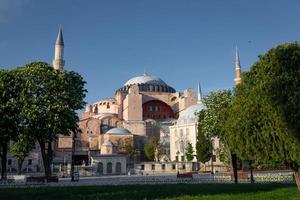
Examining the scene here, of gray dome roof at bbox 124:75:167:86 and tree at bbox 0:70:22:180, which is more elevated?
gray dome roof at bbox 124:75:167:86

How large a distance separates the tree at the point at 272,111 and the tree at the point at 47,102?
15.0 m

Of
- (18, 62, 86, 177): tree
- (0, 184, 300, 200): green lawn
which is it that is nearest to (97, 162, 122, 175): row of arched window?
(18, 62, 86, 177): tree

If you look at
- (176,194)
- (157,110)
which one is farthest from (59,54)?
(176,194)

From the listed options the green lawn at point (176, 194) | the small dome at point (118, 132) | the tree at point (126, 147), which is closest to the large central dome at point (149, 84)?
the small dome at point (118, 132)

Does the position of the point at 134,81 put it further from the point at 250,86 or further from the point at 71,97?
the point at 250,86

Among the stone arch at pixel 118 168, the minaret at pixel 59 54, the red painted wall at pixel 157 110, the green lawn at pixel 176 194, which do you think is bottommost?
the green lawn at pixel 176 194

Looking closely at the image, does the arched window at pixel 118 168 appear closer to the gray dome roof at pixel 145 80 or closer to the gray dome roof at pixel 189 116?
the gray dome roof at pixel 189 116

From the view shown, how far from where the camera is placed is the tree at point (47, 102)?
24530 mm

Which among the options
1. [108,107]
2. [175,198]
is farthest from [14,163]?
[175,198]

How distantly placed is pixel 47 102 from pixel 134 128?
155 ft

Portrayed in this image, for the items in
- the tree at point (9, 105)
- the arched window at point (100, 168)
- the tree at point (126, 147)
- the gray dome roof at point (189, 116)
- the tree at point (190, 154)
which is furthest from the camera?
the gray dome roof at point (189, 116)

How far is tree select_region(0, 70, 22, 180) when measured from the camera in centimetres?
2433

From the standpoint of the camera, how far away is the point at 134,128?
2827 inches

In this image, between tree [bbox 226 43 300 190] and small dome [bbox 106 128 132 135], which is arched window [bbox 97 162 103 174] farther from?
tree [bbox 226 43 300 190]
